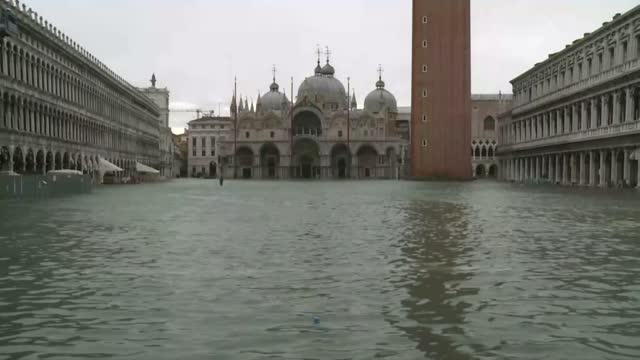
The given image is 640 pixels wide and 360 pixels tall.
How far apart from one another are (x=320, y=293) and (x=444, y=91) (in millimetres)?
74490

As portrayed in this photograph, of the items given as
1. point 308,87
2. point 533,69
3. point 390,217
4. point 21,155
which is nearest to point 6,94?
point 21,155

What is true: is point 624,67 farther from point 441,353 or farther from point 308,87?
point 308,87

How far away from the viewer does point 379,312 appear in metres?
8.28

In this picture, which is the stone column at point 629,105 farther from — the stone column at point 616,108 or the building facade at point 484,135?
the building facade at point 484,135

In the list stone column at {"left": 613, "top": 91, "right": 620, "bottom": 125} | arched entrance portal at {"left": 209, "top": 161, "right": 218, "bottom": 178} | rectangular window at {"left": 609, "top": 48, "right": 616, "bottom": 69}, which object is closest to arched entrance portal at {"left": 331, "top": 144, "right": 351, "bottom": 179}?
arched entrance portal at {"left": 209, "top": 161, "right": 218, "bottom": 178}

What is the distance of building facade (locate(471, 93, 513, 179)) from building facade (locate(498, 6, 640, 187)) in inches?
1402

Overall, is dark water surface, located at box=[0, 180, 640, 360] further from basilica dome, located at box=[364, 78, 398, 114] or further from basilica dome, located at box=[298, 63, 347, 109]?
basilica dome, located at box=[364, 78, 398, 114]

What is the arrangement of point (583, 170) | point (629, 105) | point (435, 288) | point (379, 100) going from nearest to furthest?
point (435, 288) < point (629, 105) < point (583, 170) < point (379, 100)

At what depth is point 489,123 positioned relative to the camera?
389 ft

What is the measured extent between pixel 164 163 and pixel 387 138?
1466 inches

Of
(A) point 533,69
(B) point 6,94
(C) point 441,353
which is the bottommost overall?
(C) point 441,353

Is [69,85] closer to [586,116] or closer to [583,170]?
[586,116]

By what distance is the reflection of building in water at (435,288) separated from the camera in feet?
23.1

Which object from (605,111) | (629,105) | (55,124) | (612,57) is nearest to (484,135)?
(612,57)
